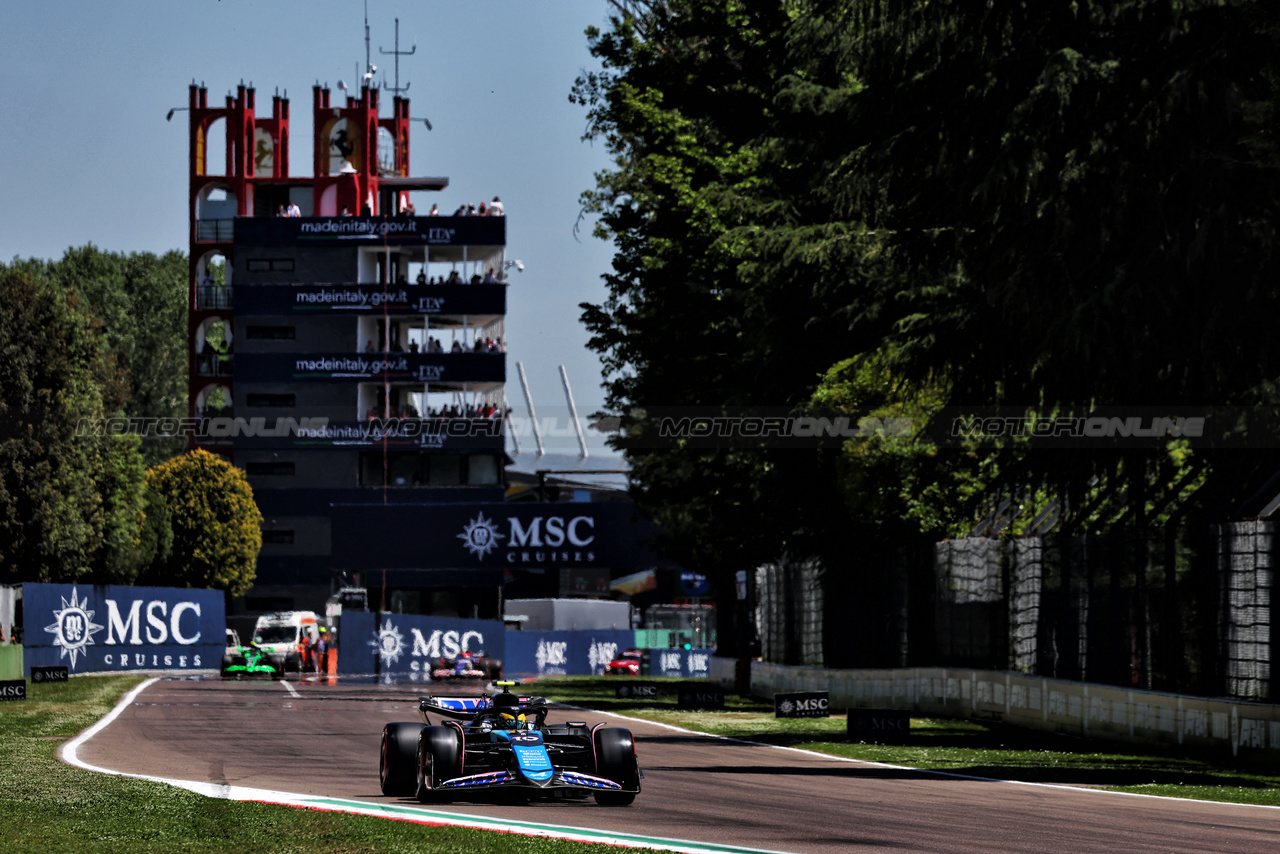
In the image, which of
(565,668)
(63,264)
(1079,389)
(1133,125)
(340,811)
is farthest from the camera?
(63,264)

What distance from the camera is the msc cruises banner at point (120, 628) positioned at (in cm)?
4722

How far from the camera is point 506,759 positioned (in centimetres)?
1405

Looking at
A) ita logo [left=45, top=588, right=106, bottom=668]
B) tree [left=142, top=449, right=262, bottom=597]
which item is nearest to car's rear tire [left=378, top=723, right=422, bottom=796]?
ita logo [left=45, top=588, right=106, bottom=668]

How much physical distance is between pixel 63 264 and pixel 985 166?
294ft

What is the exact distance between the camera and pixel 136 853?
1009cm

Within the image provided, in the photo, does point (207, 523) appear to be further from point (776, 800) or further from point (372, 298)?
point (776, 800)

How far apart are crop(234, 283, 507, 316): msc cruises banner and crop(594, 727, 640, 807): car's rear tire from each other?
3153 inches

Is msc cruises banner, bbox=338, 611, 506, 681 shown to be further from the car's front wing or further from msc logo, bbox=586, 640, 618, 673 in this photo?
the car's front wing

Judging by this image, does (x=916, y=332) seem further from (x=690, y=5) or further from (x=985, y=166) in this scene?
(x=690, y=5)

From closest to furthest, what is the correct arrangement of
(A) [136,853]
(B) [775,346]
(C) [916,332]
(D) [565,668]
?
(A) [136,853] < (C) [916,332] < (B) [775,346] < (D) [565,668]

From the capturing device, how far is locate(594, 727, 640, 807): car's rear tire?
45.3ft

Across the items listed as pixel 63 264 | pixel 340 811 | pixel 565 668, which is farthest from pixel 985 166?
pixel 63 264

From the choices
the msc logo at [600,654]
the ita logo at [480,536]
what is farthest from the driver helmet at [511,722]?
the ita logo at [480,536]

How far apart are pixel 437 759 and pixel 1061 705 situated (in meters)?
12.4
